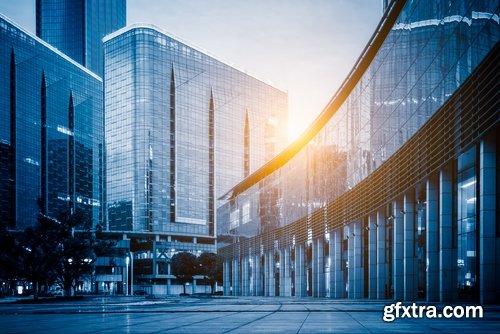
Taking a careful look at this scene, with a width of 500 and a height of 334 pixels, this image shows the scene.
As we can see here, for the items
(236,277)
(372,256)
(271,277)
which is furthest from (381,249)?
(236,277)

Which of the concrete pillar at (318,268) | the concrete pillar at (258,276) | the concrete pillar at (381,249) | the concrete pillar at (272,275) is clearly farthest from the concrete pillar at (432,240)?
the concrete pillar at (258,276)

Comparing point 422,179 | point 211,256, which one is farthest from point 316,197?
point 211,256

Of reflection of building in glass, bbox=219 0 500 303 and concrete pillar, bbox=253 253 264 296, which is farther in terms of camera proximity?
concrete pillar, bbox=253 253 264 296

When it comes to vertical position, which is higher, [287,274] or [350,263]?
[350,263]

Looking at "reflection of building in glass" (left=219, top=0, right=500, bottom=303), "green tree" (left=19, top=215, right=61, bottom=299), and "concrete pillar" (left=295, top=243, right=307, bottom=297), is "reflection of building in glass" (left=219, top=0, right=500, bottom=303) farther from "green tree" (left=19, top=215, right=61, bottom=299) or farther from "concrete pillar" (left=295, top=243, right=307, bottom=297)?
"green tree" (left=19, top=215, right=61, bottom=299)

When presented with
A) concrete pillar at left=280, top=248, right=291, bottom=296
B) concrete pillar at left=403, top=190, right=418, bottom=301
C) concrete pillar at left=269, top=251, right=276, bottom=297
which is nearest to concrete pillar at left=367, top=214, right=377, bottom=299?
concrete pillar at left=403, top=190, right=418, bottom=301

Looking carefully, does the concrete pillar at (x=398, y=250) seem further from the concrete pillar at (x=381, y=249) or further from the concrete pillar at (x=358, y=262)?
the concrete pillar at (x=358, y=262)

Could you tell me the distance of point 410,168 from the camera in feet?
140

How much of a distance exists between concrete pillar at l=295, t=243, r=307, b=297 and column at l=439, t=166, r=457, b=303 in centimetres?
4845

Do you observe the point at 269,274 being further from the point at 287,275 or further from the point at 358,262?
the point at 358,262

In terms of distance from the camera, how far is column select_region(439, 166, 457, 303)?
37219 mm

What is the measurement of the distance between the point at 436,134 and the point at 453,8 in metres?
6.60

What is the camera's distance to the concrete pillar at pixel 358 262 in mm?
60750

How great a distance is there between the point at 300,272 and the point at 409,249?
140 feet
